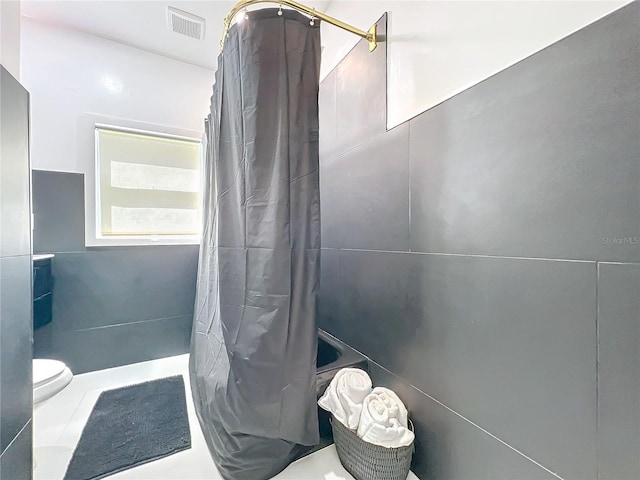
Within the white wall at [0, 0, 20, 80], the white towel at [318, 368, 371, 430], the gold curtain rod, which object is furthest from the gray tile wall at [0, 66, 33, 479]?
the white towel at [318, 368, 371, 430]

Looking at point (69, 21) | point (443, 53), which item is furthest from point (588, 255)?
point (69, 21)

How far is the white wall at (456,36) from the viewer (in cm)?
75

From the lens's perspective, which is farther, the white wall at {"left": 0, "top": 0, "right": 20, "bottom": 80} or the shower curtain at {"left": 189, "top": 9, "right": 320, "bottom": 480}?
the shower curtain at {"left": 189, "top": 9, "right": 320, "bottom": 480}

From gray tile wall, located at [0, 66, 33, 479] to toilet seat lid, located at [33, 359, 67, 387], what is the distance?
466mm

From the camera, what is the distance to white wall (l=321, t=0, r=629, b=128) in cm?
75

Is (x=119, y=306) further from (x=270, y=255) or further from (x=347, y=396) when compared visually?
(x=347, y=396)

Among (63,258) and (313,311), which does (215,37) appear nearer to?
(63,258)

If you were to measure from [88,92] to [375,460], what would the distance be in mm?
3068

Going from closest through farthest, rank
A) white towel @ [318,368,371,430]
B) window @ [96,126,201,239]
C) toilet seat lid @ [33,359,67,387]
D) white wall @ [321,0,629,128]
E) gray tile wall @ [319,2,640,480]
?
gray tile wall @ [319,2,640,480]
white wall @ [321,0,629,128]
white towel @ [318,368,371,430]
toilet seat lid @ [33,359,67,387]
window @ [96,126,201,239]

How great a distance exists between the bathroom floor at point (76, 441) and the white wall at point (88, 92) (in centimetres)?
113

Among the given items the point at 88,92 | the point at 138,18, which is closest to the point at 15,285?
the point at 88,92

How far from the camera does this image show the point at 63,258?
205cm

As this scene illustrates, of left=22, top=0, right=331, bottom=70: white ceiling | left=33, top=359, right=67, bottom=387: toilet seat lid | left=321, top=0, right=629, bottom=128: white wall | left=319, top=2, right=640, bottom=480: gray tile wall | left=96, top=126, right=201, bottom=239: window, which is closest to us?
left=319, top=2, right=640, bottom=480: gray tile wall

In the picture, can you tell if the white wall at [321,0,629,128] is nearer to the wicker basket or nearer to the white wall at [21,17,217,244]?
the wicker basket
